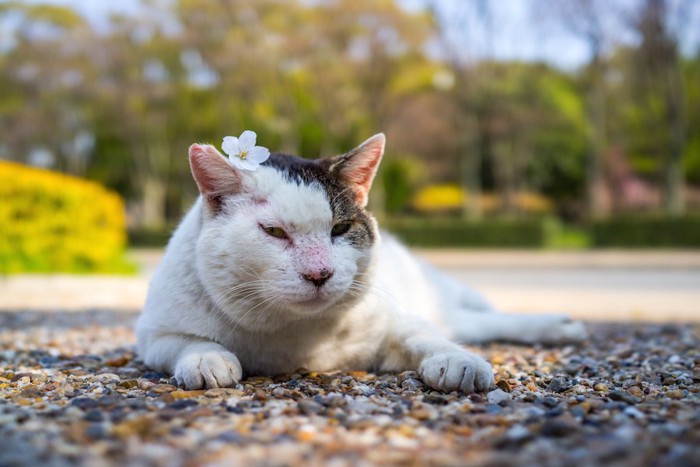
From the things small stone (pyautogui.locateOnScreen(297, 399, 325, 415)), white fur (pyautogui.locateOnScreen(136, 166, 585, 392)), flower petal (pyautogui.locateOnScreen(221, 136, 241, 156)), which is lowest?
small stone (pyautogui.locateOnScreen(297, 399, 325, 415))

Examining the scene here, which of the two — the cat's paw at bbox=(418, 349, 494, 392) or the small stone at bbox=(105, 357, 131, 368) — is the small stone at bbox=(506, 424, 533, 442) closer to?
the cat's paw at bbox=(418, 349, 494, 392)

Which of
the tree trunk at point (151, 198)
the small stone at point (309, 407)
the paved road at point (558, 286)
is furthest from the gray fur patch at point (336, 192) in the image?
the tree trunk at point (151, 198)

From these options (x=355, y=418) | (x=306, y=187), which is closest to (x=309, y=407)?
(x=355, y=418)

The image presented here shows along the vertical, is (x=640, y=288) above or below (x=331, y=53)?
below

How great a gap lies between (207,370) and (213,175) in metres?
0.83

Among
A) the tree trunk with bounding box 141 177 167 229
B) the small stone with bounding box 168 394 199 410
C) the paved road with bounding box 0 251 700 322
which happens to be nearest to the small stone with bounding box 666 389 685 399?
the small stone with bounding box 168 394 199 410

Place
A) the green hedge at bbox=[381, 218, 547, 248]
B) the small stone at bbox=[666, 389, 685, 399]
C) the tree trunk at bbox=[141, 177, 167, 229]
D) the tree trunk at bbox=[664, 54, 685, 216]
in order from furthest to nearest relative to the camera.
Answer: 1. the tree trunk at bbox=[141, 177, 167, 229]
2. the tree trunk at bbox=[664, 54, 685, 216]
3. the green hedge at bbox=[381, 218, 547, 248]
4. the small stone at bbox=[666, 389, 685, 399]

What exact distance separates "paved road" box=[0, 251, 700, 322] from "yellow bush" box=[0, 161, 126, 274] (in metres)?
0.76

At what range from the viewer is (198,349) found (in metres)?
2.73

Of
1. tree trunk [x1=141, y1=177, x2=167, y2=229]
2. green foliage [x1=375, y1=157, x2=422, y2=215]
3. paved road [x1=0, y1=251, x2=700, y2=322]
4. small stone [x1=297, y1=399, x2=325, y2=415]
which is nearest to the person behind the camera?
small stone [x1=297, y1=399, x2=325, y2=415]

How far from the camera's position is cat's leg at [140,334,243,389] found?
2567 mm

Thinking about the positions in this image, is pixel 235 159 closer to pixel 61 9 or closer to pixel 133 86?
pixel 133 86

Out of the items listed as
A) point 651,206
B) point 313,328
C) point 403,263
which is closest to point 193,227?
point 313,328

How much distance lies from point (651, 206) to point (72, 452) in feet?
121
